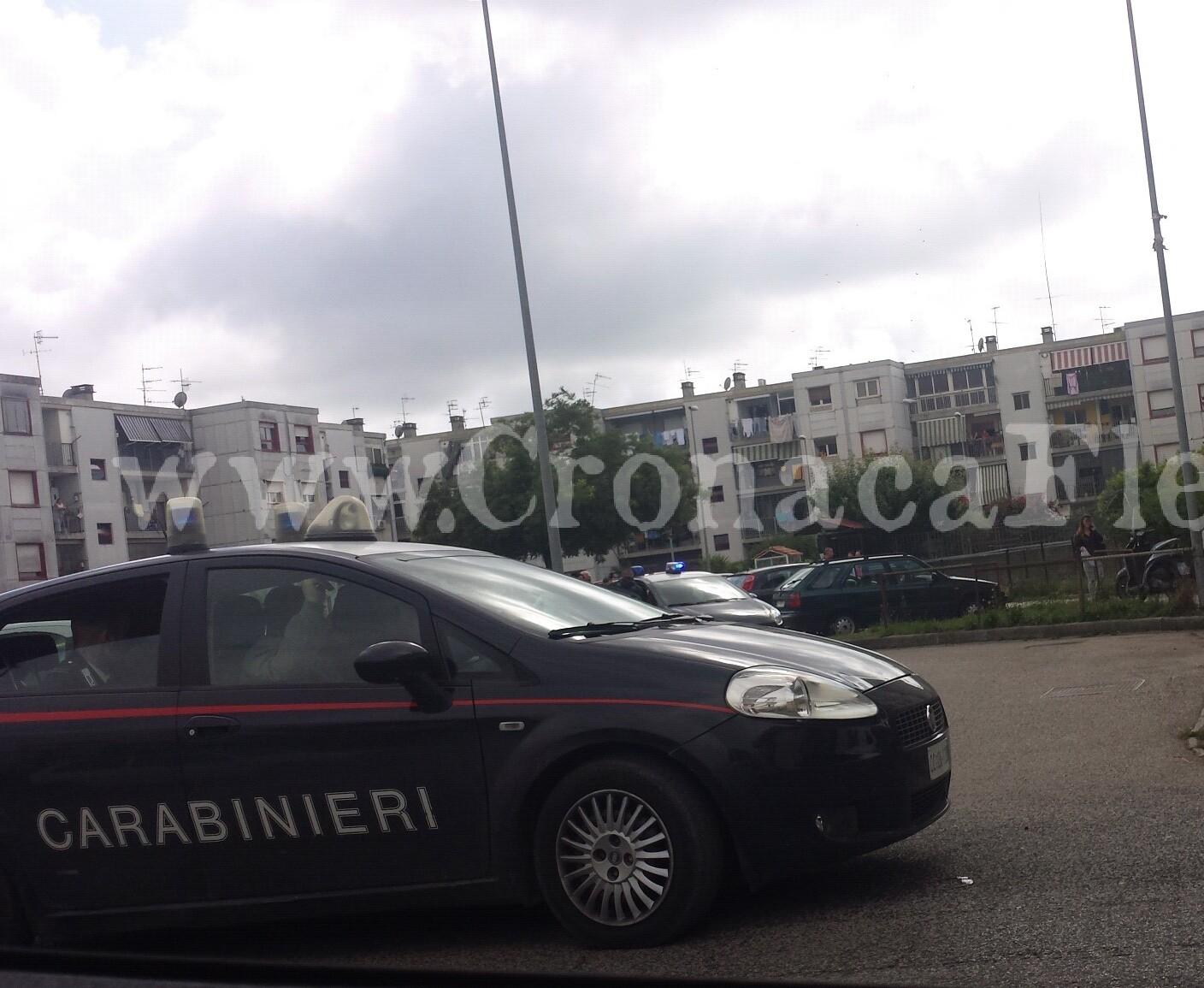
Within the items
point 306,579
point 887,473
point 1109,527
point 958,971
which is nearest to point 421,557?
point 306,579

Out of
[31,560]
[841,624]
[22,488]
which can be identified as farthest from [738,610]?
[22,488]

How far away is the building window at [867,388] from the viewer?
87.6 meters

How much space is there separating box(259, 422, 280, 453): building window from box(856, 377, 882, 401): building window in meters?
35.8

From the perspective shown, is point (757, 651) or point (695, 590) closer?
point (757, 651)

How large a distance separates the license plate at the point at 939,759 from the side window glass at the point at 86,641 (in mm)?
2860

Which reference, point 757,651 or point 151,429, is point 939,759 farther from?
point 151,429

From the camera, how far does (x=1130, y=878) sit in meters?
4.89

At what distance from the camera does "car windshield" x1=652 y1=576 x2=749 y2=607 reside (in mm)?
19656

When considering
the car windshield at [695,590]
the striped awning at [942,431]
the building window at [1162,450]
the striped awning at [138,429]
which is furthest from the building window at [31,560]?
the building window at [1162,450]

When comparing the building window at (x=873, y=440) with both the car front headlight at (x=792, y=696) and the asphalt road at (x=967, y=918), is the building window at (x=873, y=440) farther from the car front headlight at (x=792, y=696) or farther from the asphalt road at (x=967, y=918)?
the car front headlight at (x=792, y=696)

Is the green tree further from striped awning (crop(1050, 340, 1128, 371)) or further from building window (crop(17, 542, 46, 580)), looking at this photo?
striped awning (crop(1050, 340, 1128, 371))

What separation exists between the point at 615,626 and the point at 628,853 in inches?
38.4

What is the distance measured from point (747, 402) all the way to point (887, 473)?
79.7 ft

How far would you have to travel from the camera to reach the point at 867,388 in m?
87.8
